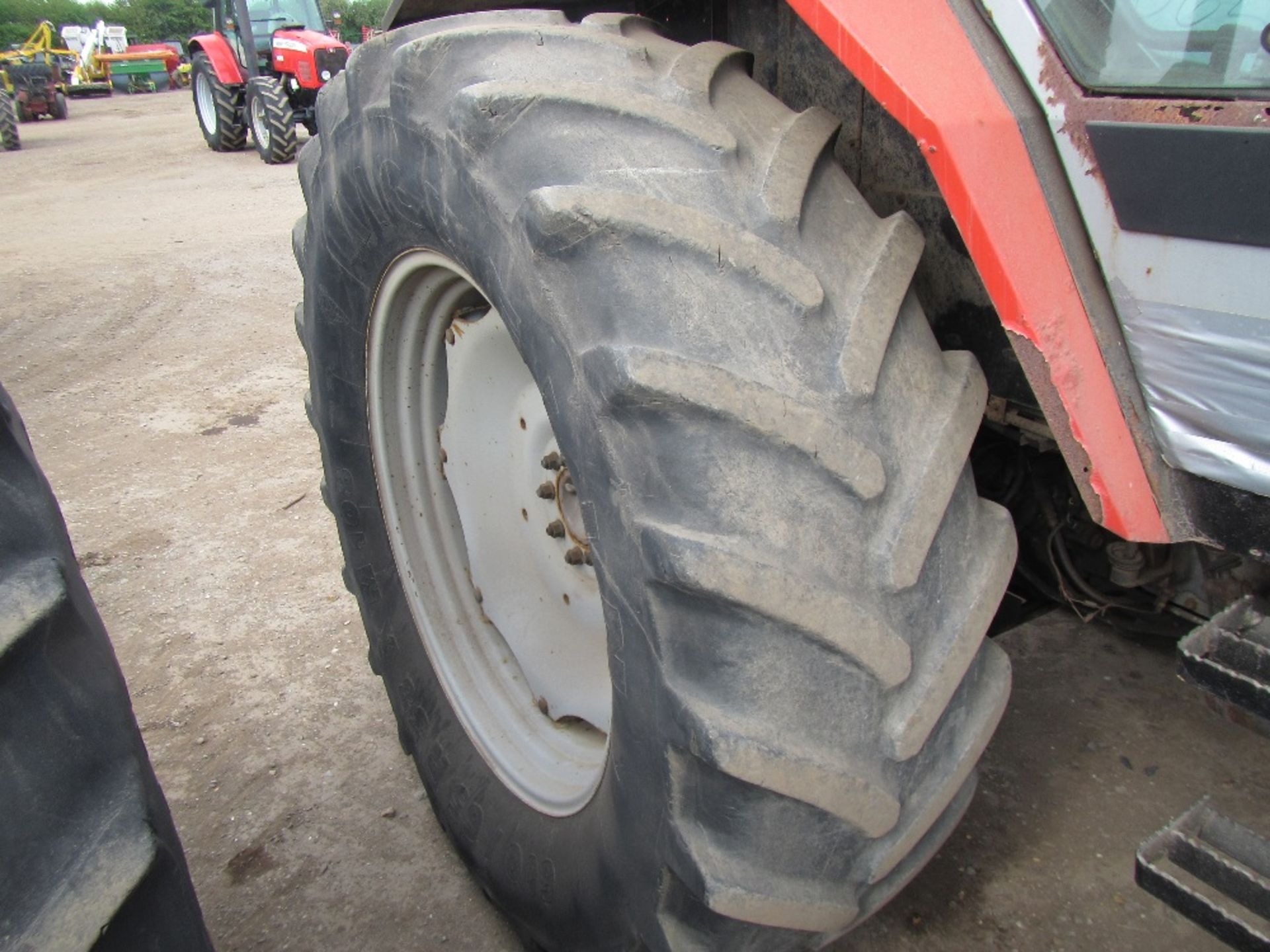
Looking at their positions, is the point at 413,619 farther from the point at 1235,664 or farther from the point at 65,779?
the point at 1235,664

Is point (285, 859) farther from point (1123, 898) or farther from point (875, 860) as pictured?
point (1123, 898)

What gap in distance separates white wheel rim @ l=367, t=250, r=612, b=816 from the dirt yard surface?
0.98 feet

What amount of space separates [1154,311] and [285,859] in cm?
152

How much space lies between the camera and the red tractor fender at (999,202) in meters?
0.82

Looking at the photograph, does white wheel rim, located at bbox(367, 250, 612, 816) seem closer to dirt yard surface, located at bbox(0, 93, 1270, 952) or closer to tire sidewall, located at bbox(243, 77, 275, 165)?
dirt yard surface, located at bbox(0, 93, 1270, 952)

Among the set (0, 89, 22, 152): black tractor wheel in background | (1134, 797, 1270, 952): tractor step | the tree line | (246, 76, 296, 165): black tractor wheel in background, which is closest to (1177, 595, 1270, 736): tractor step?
(1134, 797, 1270, 952): tractor step

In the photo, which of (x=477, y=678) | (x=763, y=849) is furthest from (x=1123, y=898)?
(x=477, y=678)

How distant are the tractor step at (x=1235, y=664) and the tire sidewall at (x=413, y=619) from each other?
0.48 metres

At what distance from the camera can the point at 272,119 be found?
9.32m

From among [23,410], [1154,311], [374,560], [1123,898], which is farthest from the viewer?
[23,410]

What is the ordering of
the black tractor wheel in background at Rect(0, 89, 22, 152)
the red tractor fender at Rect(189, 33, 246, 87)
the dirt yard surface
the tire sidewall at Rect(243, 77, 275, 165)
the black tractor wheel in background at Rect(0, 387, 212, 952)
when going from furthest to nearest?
the black tractor wheel in background at Rect(0, 89, 22, 152) → the red tractor fender at Rect(189, 33, 246, 87) → the tire sidewall at Rect(243, 77, 275, 165) → the dirt yard surface → the black tractor wheel in background at Rect(0, 387, 212, 952)

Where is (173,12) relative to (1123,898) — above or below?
below

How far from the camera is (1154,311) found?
2.69 feet

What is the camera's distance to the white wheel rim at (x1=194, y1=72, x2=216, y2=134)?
11117 millimetres
